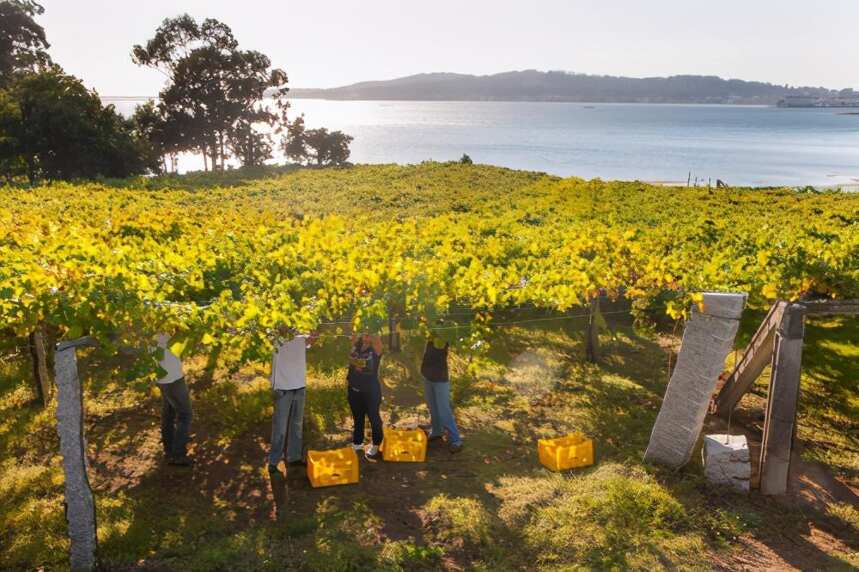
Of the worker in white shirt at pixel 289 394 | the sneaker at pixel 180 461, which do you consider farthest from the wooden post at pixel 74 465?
the worker in white shirt at pixel 289 394

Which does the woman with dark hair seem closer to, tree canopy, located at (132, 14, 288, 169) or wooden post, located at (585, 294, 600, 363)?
wooden post, located at (585, 294, 600, 363)

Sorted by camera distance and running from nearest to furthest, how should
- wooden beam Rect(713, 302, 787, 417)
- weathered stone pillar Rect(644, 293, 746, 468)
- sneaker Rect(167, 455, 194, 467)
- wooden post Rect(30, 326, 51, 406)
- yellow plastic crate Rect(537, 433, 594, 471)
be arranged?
weathered stone pillar Rect(644, 293, 746, 468) → wooden beam Rect(713, 302, 787, 417) → sneaker Rect(167, 455, 194, 467) → yellow plastic crate Rect(537, 433, 594, 471) → wooden post Rect(30, 326, 51, 406)

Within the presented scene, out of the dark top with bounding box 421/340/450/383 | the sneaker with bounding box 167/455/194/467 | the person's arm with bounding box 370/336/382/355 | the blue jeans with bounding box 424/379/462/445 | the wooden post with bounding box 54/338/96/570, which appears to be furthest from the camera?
the blue jeans with bounding box 424/379/462/445

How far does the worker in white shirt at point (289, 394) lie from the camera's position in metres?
7.73

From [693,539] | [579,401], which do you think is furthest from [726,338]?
[579,401]

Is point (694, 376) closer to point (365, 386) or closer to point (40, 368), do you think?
point (365, 386)

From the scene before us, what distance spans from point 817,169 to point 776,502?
13043 centimetres

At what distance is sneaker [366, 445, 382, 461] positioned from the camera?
872cm

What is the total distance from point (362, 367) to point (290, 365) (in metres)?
1.02

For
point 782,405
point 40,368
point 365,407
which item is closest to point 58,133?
point 40,368

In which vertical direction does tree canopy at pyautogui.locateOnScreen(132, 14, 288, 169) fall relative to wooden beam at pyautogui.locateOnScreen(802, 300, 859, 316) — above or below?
above

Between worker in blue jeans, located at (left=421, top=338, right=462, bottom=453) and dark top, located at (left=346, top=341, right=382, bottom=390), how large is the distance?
80 cm

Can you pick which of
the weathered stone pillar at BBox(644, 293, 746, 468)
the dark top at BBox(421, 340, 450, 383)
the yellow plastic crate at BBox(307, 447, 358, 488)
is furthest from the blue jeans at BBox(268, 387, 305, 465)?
the weathered stone pillar at BBox(644, 293, 746, 468)

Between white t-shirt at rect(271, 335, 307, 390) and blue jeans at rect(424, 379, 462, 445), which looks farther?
blue jeans at rect(424, 379, 462, 445)
